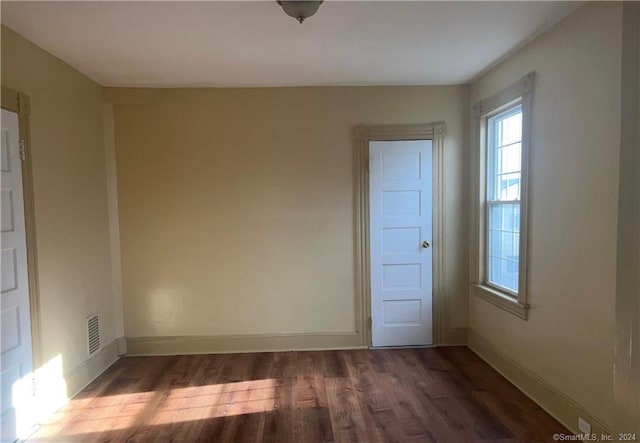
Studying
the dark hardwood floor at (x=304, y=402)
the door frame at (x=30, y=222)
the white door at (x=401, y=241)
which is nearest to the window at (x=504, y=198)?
the white door at (x=401, y=241)

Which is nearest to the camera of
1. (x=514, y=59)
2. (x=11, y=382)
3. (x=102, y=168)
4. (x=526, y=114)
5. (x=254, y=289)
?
(x=11, y=382)

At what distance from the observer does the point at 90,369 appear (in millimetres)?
3102

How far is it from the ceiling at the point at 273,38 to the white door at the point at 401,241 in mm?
762

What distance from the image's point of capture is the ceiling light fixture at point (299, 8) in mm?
1977

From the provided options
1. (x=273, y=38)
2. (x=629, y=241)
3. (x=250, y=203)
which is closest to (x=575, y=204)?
→ (x=629, y=241)

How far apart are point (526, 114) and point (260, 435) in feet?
9.33

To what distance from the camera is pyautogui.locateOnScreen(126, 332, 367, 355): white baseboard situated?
3609 millimetres

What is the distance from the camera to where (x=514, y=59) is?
9.27ft

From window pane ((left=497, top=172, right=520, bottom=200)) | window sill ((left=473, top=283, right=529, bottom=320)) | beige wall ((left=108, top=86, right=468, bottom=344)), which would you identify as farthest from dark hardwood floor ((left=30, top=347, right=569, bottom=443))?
window pane ((left=497, top=172, right=520, bottom=200))

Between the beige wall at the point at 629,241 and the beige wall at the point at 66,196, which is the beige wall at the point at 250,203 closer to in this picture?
the beige wall at the point at 66,196

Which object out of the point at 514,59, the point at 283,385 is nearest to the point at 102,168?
the point at 283,385

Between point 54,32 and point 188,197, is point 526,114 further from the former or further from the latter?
point 54,32

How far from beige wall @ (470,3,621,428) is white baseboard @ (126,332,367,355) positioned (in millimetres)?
1635

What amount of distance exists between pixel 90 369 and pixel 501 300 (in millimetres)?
3499
